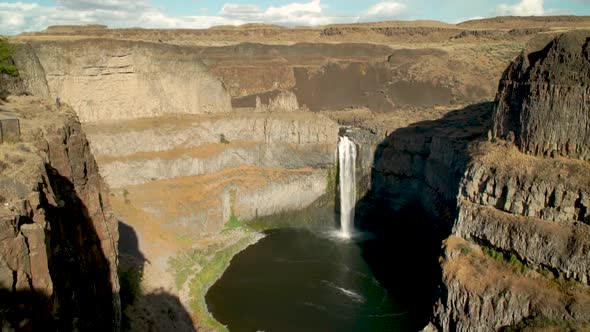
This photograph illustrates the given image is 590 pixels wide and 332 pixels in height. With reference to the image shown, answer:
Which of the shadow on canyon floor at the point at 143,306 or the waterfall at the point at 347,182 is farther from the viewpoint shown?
the waterfall at the point at 347,182

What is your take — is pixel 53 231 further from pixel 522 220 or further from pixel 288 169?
pixel 288 169

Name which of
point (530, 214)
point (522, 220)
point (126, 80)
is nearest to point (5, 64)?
point (126, 80)

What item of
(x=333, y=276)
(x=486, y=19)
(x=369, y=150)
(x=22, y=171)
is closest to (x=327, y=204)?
(x=369, y=150)

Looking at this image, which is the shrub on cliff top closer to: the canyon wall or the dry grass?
the canyon wall

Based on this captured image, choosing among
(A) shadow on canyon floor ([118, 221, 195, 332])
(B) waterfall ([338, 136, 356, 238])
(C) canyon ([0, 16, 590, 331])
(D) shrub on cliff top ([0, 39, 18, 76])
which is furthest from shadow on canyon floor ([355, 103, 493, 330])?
(D) shrub on cliff top ([0, 39, 18, 76])

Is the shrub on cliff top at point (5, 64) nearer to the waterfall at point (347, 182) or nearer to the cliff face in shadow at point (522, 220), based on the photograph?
the cliff face in shadow at point (522, 220)

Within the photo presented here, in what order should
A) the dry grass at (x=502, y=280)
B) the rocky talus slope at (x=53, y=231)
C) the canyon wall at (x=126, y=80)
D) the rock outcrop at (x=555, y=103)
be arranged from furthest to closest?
the canyon wall at (x=126, y=80) → the rock outcrop at (x=555, y=103) → the dry grass at (x=502, y=280) → the rocky talus slope at (x=53, y=231)

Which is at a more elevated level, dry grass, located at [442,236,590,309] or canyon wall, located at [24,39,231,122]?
canyon wall, located at [24,39,231,122]

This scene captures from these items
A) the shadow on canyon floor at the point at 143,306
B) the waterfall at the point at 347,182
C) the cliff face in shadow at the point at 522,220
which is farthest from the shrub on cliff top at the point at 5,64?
the waterfall at the point at 347,182
